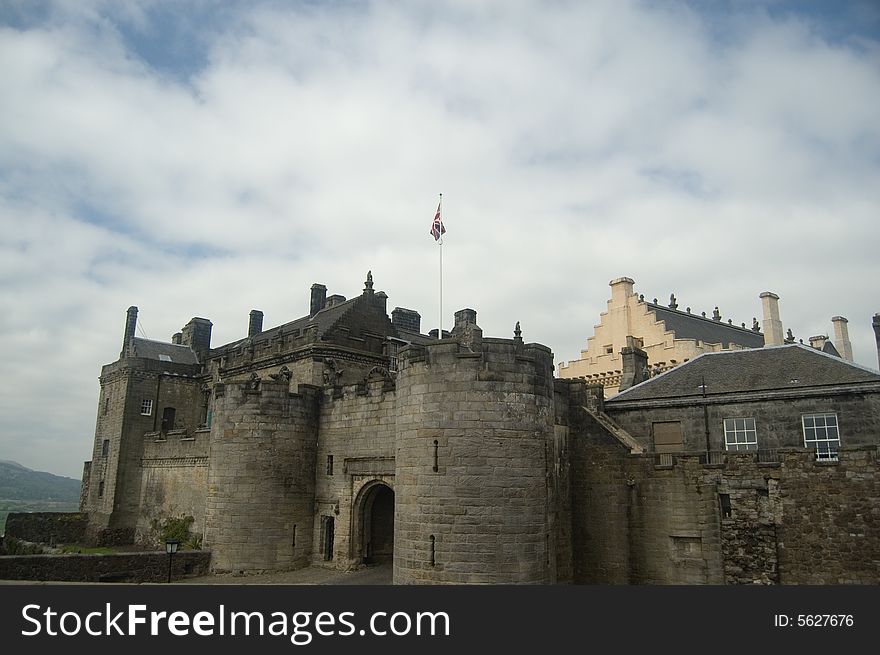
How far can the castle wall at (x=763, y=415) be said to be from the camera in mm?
18734

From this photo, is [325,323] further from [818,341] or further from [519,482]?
[818,341]

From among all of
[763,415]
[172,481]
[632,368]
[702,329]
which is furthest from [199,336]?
[763,415]

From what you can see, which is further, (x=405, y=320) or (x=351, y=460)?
(x=405, y=320)

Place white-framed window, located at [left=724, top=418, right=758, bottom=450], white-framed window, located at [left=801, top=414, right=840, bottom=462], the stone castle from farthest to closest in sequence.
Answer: white-framed window, located at [left=724, top=418, right=758, bottom=450], white-framed window, located at [left=801, top=414, right=840, bottom=462], the stone castle

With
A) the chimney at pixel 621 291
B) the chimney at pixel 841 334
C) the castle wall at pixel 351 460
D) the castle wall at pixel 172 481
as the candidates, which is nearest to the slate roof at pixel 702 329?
the chimney at pixel 621 291

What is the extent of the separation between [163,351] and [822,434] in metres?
35.3

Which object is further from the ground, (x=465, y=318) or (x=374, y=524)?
(x=465, y=318)

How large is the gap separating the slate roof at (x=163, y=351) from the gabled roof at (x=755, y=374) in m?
28.2

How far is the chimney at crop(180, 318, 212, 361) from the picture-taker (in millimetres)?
42875

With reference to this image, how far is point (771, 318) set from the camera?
1384 inches

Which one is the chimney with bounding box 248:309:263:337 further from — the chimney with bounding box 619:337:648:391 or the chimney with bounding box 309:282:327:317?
the chimney with bounding box 619:337:648:391

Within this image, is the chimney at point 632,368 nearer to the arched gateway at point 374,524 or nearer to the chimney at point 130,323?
the arched gateway at point 374,524

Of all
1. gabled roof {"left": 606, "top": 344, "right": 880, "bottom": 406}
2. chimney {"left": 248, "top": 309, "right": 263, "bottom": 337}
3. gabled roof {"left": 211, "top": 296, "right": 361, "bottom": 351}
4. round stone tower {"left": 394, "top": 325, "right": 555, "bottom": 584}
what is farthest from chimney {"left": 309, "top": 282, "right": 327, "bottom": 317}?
round stone tower {"left": 394, "top": 325, "right": 555, "bottom": 584}

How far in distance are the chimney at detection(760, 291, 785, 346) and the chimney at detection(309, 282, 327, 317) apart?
23481 millimetres
